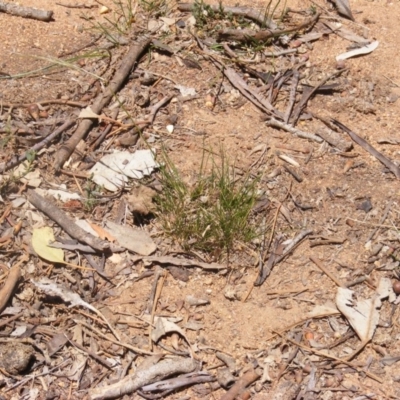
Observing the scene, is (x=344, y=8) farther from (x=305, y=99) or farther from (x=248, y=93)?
(x=248, y=93)

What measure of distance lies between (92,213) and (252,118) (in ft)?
3.21

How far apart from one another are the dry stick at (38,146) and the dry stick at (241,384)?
4.84 ft

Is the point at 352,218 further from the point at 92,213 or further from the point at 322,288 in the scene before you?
the point at 92,213

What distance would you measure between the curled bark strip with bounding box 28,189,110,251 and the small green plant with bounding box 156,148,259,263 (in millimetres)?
307

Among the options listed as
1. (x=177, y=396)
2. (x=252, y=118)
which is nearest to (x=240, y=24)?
(x=252, y=118)

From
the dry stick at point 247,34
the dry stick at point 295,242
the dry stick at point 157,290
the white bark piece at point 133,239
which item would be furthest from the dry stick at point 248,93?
the dry stick at point 157,290


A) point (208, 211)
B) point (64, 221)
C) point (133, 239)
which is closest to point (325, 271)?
point (208, 211)

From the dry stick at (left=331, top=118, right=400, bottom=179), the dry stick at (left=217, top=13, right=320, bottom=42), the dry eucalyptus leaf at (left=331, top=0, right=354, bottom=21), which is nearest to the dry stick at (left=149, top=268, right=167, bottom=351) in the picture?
the dry stick at (left=331, top=118, right=400, bottom=179)

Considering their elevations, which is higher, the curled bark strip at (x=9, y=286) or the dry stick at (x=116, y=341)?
the curled bark strip at (x=9, y=286)

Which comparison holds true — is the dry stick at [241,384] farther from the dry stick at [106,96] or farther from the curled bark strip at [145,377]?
the dry stick at [106,96]

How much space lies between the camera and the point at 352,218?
308 cm

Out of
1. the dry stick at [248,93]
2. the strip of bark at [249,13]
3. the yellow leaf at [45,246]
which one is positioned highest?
the strip of bark at [249,13]

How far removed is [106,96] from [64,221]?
0.81m

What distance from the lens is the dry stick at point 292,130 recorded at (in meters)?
3.37
